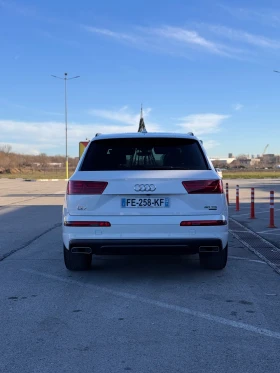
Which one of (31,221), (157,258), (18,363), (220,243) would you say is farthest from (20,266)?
(31,221)

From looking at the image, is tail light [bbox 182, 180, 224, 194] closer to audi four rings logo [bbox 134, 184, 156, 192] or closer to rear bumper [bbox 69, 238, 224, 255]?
audi four rings logo [bbox 134, 184, 156, 192]

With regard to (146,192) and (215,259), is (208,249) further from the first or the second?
(146,192)

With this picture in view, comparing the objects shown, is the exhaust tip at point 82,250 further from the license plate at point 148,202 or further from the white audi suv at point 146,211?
the license plate at point 148,202

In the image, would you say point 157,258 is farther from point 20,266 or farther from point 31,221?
point 31,221

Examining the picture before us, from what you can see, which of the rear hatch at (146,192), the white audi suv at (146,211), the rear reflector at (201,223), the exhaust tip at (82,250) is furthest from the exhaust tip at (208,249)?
the exhaust tip at (82,250)

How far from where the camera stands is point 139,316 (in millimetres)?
4559

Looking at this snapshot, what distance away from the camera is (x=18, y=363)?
3.48m

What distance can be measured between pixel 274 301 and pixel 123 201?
2.03 m

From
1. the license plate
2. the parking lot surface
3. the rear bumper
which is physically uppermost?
the license plate

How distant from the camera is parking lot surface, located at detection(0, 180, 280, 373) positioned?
3523 millimetres

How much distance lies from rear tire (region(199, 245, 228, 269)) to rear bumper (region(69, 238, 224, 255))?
66 centimetres

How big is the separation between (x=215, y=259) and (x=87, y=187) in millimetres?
2110

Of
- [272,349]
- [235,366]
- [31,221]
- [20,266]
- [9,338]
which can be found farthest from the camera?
[31,221]

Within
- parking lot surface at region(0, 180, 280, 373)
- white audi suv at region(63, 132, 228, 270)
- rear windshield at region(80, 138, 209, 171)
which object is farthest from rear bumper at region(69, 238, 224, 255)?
rear windshield at region(80, 138, 209, 171)
